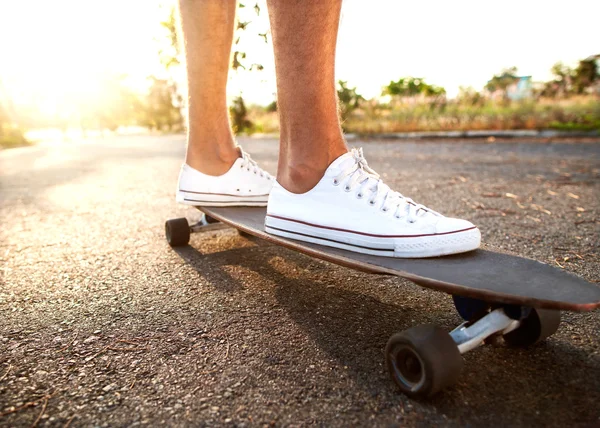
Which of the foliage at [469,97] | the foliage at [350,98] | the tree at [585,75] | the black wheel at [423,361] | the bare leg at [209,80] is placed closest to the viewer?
the black wheel at [423,361]

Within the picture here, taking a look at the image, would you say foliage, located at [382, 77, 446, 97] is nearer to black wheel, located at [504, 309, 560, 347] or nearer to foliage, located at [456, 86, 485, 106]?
foliage, located at [456, 86, 485, 106]

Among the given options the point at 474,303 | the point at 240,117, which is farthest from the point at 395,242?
the point at 240,117

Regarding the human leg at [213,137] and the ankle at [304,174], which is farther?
the human leg at [213,137]

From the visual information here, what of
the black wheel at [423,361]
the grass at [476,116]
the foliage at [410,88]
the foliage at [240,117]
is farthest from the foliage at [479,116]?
the black wheel at [423,361]

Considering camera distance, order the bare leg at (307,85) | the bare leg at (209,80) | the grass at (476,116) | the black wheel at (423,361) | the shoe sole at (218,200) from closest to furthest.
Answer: the black wheel at (423,361) < the bare leg at (307,85) < the bare leg at (209,80) < the shoe sole at (218,200) < the grass at (476,116)

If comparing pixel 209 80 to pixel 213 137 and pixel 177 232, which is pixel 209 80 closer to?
pixel 213 137

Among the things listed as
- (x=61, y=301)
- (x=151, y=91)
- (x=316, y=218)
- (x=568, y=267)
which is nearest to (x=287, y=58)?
(x=316, y=218)

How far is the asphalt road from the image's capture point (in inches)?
33.2

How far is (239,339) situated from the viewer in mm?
1104

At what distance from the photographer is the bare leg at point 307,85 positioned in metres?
1.20

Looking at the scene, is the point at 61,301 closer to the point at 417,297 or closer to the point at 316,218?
the point at 316,218

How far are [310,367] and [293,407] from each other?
5.4 inches

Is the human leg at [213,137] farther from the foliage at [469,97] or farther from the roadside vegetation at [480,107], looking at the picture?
the foliage at [469,97]

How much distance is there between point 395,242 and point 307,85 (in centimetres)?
50
